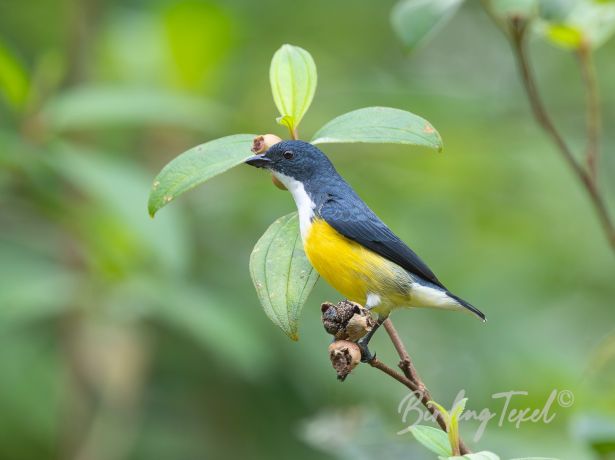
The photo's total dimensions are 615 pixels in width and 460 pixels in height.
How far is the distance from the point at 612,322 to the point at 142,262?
7.97ft

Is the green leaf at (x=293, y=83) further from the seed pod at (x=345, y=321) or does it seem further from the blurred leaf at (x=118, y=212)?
the blurred leaf at (x=118, y=212)

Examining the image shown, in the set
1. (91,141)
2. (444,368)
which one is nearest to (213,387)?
(444,368)

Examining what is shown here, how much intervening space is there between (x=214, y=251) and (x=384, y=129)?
2.87 meters

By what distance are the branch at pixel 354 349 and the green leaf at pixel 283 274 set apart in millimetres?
80

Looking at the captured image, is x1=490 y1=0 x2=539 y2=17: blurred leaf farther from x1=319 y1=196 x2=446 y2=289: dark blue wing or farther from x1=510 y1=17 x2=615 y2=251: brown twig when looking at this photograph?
x1=319 y1=196 x2=446 y2=289: dark blue wing

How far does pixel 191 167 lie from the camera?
73.3 inches

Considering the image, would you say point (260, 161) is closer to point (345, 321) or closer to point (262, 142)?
point (262, 142)

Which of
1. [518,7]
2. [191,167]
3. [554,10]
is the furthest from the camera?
[518,7]

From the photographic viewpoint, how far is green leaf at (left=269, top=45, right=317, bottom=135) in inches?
79.7

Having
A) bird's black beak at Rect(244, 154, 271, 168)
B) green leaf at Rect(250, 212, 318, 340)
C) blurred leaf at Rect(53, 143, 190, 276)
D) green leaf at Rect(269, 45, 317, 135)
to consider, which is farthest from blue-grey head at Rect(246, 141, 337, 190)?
blurred leaf at Rect(53, 143, 190, 276)

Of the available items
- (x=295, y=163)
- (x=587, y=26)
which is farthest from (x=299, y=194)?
(x=587, y=26)

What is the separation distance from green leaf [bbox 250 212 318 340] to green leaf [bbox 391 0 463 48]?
711 mm

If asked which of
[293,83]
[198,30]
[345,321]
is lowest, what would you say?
[345,321]

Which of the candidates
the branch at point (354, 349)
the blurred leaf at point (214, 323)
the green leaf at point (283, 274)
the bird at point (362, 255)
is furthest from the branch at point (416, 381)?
the blurred leaf at point (214, 323)
